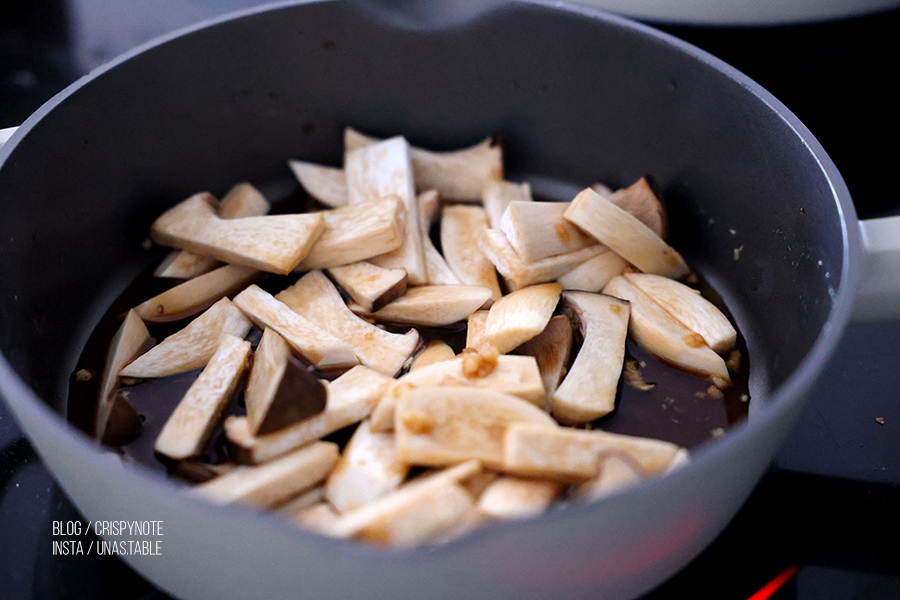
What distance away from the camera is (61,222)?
2.89 ft

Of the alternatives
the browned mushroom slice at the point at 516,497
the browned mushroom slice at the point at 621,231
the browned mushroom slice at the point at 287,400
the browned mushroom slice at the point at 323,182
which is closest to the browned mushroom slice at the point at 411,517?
the browned mushroom slice at the point at 516,497

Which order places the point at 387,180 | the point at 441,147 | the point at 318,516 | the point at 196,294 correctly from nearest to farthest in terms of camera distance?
the point at 318,516 < the point at 196,294 < the point at 387,180 < the point at 441,147

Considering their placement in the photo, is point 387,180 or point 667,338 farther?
point 387,180

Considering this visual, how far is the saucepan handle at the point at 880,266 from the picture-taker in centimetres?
62

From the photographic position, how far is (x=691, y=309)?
34.7 inches

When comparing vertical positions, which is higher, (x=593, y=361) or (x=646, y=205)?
(x=646, y=205)

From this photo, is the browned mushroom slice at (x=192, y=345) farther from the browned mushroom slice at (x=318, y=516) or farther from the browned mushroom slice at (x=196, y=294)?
the browned mushroom slice at (x=318, y=516)

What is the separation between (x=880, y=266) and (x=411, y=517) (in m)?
0.46

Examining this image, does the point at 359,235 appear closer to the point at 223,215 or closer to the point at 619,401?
the point at 223,215

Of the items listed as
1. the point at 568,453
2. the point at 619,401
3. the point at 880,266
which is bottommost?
the point at 619,401

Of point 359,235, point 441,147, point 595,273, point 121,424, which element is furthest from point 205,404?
point 441,147

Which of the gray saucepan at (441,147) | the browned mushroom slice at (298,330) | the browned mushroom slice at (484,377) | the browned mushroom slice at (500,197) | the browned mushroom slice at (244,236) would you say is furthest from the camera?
the browned mushroom slice at (500,197)

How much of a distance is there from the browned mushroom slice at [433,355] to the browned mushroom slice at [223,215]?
0.34 metres

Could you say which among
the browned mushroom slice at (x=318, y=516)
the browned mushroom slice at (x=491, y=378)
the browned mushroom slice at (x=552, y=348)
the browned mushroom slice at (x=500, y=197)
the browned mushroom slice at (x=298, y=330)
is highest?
the browned mushroom slice at (x=500, y=197)
